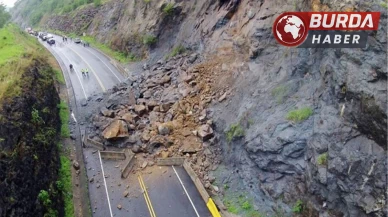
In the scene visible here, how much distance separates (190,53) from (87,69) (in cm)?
1595

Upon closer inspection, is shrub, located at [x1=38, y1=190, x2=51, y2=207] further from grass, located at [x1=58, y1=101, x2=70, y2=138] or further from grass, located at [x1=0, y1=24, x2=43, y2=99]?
grass, located at [x1=58, y1=101, x2=70, y2=138]

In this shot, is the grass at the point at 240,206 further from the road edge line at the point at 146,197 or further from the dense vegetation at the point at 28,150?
the dense vegetation at the point at 28,150

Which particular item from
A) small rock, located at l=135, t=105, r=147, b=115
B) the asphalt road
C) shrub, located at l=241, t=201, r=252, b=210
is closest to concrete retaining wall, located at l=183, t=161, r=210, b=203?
the asphalt road

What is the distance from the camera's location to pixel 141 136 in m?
26.3

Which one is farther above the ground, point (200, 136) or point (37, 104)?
point (37, 104)

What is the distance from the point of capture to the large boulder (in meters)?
26.3

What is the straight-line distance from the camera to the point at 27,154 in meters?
17.2

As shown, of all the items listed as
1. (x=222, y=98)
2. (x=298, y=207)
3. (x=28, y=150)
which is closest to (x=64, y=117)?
(x=28, y=150)

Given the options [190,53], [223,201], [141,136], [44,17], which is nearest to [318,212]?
[223,201]

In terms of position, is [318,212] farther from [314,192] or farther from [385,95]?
[385,95]

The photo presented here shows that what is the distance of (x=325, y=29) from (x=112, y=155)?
659 inches

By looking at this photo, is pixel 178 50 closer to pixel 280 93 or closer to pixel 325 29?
pixel 280 93

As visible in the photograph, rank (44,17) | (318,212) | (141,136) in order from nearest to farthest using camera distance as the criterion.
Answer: (318,212), (141,136), (44,17)

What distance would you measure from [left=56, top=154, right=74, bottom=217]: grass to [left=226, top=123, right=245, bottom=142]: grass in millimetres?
10397
